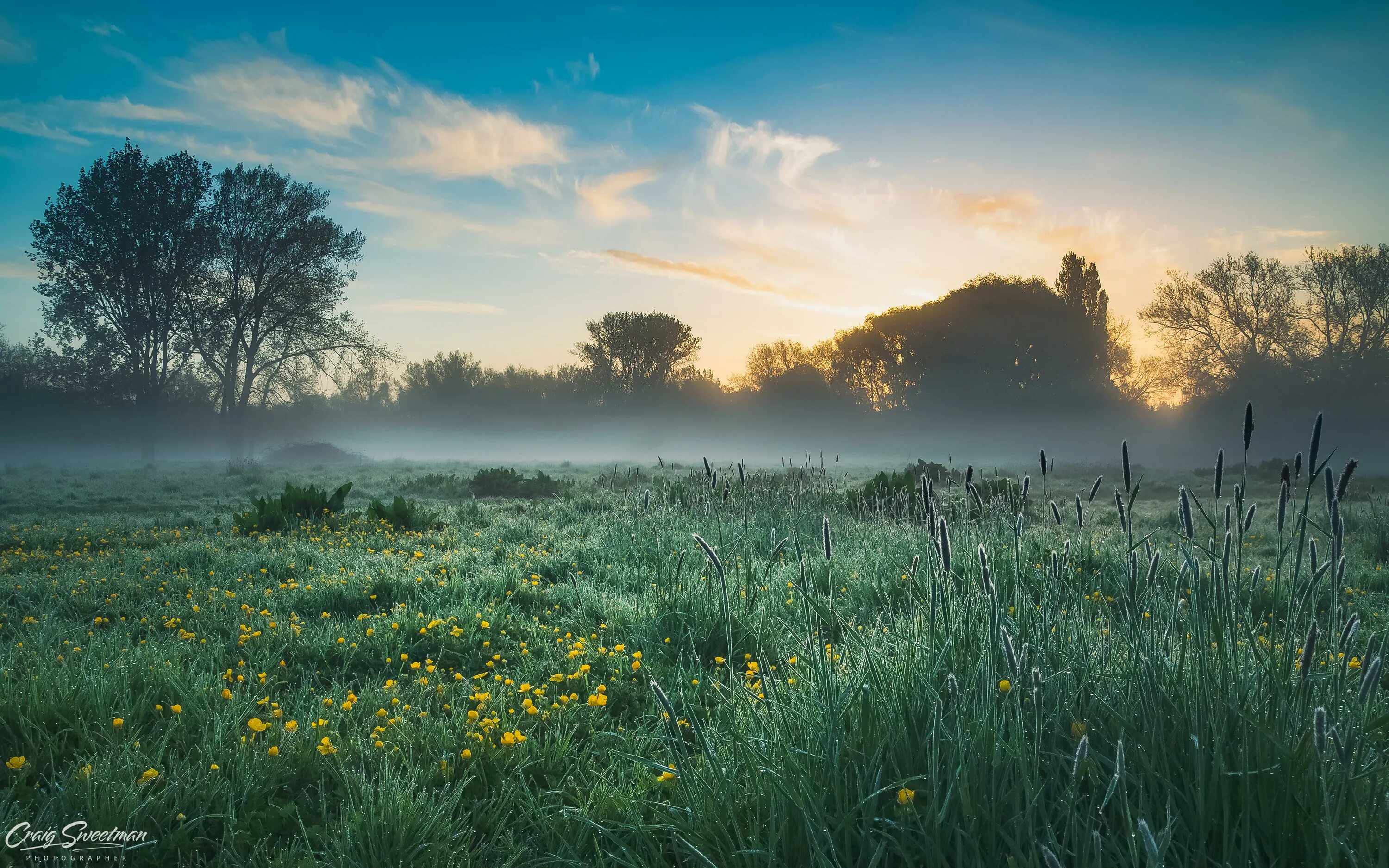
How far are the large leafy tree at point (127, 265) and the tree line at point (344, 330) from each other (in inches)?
2.6

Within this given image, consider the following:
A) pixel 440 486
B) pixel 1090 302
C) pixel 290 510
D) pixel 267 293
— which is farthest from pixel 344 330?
pixel 1090 302

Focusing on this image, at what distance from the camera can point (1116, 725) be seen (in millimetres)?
2170

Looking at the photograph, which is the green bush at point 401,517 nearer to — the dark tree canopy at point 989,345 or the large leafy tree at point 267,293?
the large leafy tree at point 267,293

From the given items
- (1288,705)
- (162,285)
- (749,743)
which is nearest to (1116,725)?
(1288,705)

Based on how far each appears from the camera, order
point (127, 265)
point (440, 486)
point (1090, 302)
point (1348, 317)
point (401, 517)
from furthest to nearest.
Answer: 1. point (1090, 302)
2. point (127, 265)
3. point (1348, 317)
4. point (440, 486)
5. point (401, 517)

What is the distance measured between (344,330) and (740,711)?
1440 inches

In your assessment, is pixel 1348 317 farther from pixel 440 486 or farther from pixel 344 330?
pixel 344 330

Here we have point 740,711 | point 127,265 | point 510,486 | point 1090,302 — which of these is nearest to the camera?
point 740,711

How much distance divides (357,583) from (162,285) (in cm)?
3334

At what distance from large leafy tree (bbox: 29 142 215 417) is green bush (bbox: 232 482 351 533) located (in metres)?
26.3

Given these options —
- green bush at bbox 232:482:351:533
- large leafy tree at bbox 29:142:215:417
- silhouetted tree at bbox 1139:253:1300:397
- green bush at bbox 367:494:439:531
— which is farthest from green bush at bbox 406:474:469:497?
silhouetted tree at bbox 1139:253:1300:397

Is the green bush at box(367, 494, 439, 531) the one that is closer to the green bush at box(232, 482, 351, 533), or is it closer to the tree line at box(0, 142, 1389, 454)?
the green bush at box(232, 482, 351, 533)

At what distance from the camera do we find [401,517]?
34.6ft

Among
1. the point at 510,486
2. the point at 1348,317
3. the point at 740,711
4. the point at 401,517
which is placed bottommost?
the point at 510,486
